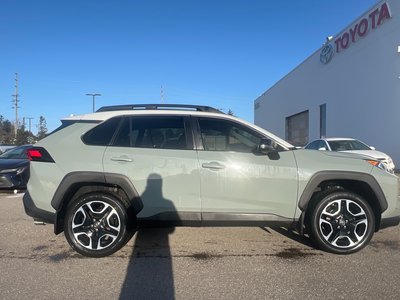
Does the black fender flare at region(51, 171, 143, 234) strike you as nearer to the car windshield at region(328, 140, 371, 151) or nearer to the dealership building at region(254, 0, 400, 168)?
the car windshield at region(328, 140, 371, 151)

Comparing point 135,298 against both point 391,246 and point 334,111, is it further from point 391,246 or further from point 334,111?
point 334,111

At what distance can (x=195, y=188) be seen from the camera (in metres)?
4.91

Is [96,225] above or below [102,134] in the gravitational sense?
below

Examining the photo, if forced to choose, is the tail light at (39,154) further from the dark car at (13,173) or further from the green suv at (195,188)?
the dark car at (13,173)

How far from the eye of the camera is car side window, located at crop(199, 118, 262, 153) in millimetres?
5043

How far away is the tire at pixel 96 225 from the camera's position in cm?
491

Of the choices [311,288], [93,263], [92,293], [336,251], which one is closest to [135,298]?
[92,293]

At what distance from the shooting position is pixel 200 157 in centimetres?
494

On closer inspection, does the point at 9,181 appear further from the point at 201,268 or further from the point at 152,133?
the point at 201,268

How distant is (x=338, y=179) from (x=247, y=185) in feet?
3.79

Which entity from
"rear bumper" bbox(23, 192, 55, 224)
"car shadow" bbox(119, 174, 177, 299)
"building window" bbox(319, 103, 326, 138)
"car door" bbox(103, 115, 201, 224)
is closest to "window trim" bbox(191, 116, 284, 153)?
"car door" bbox(103, 115, 201, 224)

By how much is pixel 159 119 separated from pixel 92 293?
7.53ft

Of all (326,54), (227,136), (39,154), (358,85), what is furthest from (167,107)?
(326,54)

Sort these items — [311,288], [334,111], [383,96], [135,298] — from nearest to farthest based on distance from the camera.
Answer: [135,298]
[311,288]
[383,96]
[334,111]
